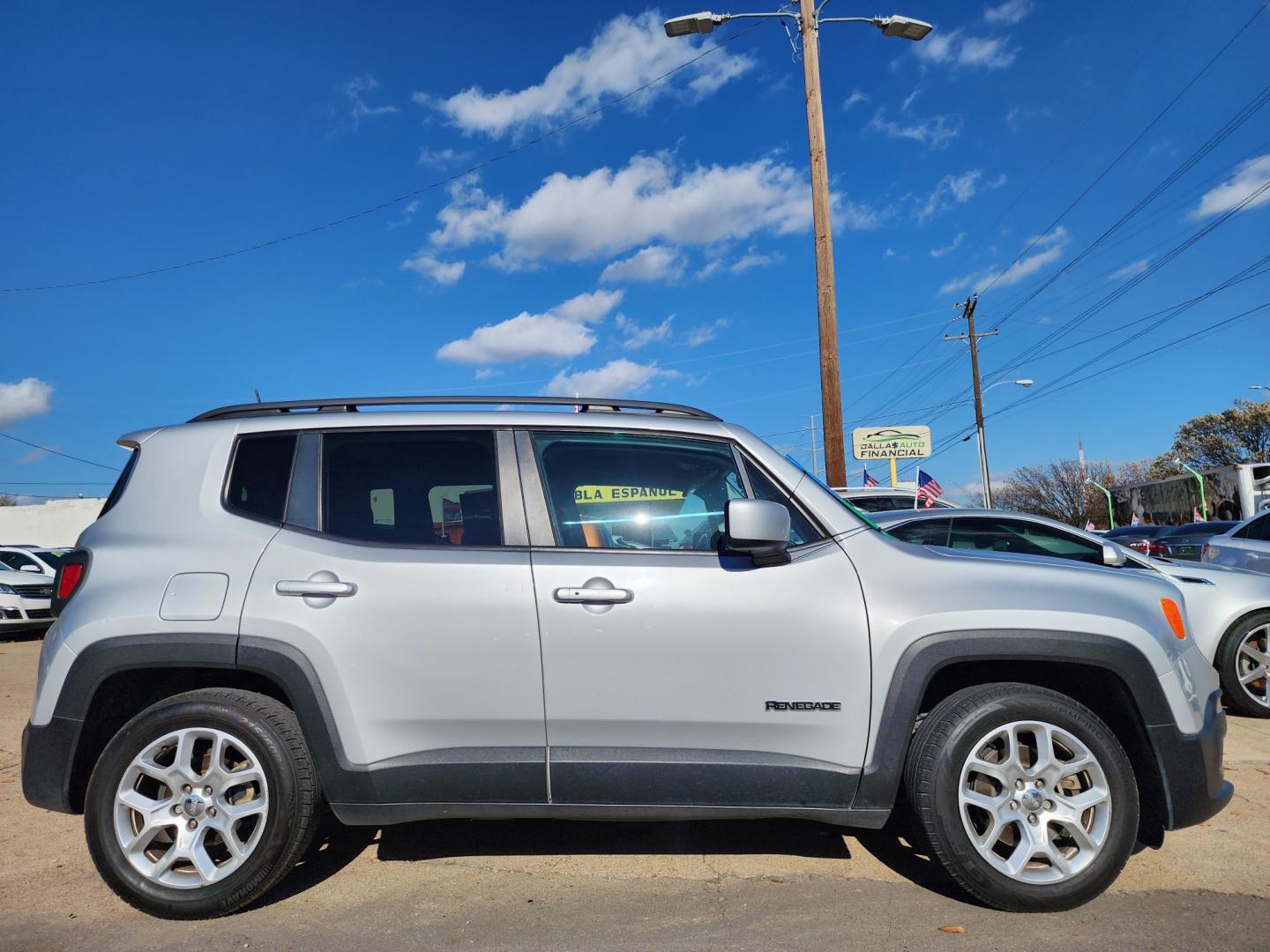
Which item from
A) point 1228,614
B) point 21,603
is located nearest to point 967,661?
point 1228,614

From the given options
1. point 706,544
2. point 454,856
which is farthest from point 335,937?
point 706,544

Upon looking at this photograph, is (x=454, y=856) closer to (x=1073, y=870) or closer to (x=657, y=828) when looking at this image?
(x=657, y=828)

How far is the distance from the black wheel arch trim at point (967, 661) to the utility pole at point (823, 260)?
24.2 feet

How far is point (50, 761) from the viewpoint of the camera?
324cm

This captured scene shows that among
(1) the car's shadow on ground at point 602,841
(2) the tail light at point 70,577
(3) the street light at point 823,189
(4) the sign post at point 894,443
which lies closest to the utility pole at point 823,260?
(3) the street light at point 823,189

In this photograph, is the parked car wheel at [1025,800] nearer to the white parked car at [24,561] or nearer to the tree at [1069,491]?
the white parked car at [24,561]

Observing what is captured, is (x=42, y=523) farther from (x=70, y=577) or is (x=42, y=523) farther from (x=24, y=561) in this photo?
(x=70, y=577)

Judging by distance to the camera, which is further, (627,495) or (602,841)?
(602,841)

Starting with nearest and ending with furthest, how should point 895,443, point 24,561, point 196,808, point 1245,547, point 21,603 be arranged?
point 196,808, point 1245,547, point 21,603, point 24,561, point 895,443

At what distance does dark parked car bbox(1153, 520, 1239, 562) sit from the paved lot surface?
657 centimetres

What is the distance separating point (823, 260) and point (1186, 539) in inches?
219

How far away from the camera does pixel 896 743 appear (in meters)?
3.19

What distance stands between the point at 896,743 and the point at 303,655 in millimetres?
2194

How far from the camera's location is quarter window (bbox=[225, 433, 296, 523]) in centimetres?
345
